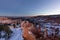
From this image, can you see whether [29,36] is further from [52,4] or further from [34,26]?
[52,4]

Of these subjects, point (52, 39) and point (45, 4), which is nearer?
point (52, 39)

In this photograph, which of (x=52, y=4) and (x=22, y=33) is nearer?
(x=22, y=33)

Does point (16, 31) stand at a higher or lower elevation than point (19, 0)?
lower

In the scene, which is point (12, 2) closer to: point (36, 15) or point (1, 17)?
point (1, 17)

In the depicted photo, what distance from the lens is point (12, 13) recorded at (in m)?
2.09

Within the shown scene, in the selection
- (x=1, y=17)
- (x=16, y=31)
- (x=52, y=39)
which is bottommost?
(x=52, y=39)

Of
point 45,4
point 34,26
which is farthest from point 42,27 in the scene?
point 45,4

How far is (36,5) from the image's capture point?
213cm

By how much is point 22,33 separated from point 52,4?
69 centimetres

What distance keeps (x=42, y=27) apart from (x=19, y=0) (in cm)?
57

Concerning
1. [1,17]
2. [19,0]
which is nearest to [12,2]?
[19,0]

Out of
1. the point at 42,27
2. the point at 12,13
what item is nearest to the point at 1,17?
the point at 12,13

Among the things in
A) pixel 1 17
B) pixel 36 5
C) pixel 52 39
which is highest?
pixel 36 5

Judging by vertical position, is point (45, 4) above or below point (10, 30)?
above
